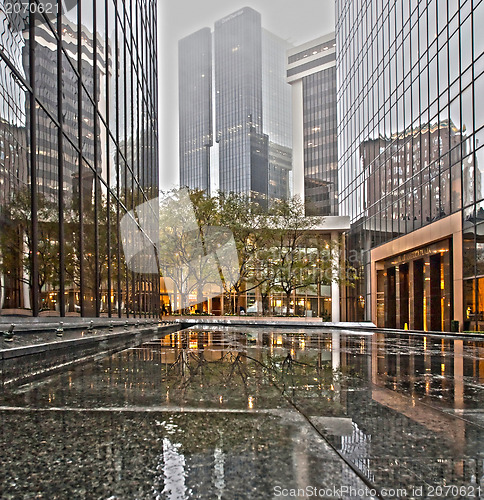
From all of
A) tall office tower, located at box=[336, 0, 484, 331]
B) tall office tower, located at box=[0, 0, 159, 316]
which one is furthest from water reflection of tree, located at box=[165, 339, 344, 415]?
tall office tower, located at box=[336, 0, 484, 331]

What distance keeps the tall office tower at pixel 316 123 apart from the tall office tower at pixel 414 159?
58.8 meters

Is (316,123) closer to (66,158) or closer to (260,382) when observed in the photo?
(66,158)

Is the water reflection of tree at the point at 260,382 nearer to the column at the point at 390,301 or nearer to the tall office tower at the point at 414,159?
the tall office tower at the point at 414,159

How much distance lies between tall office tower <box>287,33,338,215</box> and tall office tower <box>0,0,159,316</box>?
316 feet

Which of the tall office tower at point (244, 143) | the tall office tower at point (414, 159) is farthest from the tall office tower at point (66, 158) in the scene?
the tall office tower at point (244, 143)

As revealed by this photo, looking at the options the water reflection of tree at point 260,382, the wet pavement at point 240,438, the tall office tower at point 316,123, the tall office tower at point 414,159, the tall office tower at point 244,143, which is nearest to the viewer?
the wet pavement at point 240,438

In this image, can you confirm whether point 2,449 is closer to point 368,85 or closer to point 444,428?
point 444,428

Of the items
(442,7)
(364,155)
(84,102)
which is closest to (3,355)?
(84,102)

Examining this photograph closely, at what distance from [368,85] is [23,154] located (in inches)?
1721

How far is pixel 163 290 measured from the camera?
66500mm

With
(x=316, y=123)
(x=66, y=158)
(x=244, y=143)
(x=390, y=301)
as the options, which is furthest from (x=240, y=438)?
(x=244, y=143)

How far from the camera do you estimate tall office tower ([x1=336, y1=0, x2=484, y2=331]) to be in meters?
27.2

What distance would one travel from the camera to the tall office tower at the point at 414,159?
2717 centimetres

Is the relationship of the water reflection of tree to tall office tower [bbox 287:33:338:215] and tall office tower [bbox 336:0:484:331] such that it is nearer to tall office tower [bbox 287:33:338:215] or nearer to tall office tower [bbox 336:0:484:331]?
tall office tower [bbox 336:0:484:331]
